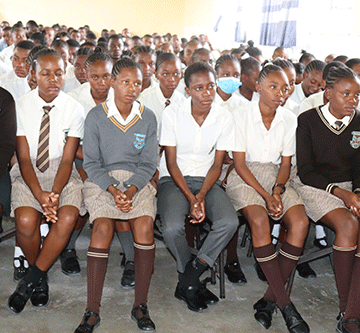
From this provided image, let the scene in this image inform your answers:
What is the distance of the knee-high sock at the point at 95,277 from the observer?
2.10m

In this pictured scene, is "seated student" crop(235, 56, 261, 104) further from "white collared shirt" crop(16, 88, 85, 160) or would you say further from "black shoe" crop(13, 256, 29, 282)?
"black shoe" crop(13, 256, 29, 282)

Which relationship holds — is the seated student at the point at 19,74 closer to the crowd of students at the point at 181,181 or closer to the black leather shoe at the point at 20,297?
the crowd of students at the point at 181,181

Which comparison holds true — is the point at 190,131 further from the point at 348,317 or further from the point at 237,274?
the point at 348,317

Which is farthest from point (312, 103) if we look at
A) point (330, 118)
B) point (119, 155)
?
point (119, 155)

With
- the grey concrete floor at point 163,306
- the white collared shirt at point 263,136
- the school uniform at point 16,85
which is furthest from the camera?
the school uniform at point 16,85

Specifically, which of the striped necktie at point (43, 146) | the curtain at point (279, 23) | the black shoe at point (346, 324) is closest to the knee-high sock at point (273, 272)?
the black shoe at point (346, 324)

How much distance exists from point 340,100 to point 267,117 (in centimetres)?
41

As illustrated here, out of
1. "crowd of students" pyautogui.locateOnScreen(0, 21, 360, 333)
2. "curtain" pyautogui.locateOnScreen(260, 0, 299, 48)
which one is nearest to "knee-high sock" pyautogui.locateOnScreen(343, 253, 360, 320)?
"crowd of students" pyautogui.locateOnScreen(0, 21, 360, 333)

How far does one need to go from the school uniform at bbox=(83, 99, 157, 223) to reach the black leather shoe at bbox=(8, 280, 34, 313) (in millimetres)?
481

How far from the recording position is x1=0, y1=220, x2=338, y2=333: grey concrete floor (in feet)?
7.02

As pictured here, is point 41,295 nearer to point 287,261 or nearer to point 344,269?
point 287,261

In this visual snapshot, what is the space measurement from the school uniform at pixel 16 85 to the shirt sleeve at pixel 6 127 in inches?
49.5

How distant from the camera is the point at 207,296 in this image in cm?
240

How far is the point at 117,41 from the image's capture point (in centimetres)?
554
